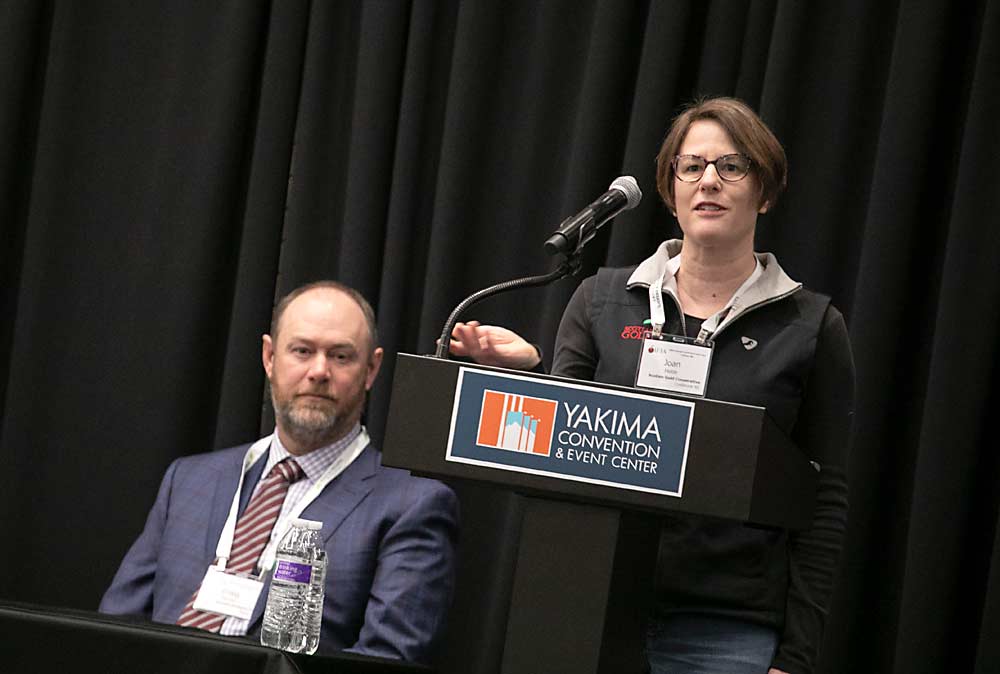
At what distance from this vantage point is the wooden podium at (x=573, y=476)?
134cm

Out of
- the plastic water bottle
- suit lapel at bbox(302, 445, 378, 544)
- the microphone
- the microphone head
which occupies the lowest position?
the plastic water bottle

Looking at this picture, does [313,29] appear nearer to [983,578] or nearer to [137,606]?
[137,606]

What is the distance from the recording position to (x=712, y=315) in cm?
199

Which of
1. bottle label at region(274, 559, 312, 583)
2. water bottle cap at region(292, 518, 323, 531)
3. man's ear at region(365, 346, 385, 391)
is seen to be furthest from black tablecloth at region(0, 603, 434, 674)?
man's ear at region(365, 346, 385, 391)

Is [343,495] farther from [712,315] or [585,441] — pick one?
[585,441]

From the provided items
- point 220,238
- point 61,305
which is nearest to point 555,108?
point 220,238

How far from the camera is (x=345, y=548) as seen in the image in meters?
2.59

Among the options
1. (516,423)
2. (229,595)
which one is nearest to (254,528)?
(229,595)

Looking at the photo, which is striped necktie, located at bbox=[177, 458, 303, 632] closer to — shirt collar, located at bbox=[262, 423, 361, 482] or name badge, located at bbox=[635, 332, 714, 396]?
shirt collar, located at bbox=[262, 423, 361, 482]

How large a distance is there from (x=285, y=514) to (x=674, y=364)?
1155 mm

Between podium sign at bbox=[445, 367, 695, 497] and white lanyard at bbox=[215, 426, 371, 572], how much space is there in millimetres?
1319

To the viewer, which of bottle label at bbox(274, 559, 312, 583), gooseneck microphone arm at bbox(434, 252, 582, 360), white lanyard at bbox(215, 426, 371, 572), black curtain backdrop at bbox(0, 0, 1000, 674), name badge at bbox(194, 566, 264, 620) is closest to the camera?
gooseneck microphone arm at bbox(434, 252, 582, 360)

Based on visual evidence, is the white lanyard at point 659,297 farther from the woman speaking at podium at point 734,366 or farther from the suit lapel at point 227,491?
the suit lapel at point 227,491

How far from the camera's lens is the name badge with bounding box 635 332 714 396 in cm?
184
